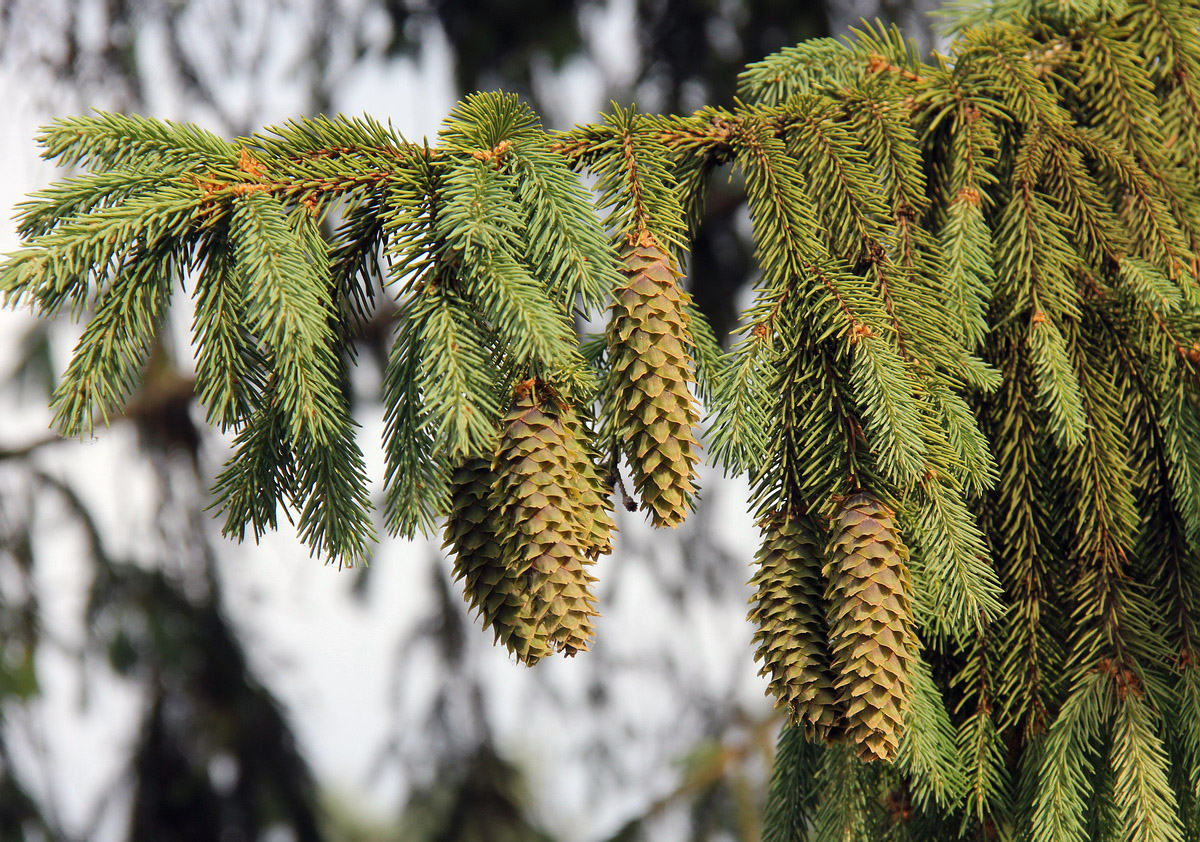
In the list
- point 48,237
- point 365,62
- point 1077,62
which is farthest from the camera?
point 365,62

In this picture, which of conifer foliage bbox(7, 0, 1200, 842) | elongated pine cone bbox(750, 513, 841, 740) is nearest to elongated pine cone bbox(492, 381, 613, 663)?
conifer foliage bbox(7, 0, 1200, 842)

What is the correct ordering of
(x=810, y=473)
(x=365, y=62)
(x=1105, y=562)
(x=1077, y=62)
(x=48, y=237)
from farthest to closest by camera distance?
1. (x=365, y=62)
2. (x=1077, y=62)
3. (x=1105, y=562)
4. (x=810, y=473)
5. (x=48, y=237)

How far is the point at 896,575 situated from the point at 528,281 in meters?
0.40

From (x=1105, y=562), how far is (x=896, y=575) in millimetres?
329

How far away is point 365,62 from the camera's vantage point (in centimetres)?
340

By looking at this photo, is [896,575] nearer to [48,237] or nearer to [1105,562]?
[1105,562]

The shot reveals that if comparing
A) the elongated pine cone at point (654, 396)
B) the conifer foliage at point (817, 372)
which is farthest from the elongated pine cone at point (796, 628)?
the elongated pine cone at point (654, 396)

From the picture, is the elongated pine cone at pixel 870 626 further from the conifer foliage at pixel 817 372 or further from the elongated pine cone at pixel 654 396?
the elongated pine cone at pixel 654 396

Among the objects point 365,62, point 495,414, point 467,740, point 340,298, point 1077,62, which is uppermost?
point 365,62

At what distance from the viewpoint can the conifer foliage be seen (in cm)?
81

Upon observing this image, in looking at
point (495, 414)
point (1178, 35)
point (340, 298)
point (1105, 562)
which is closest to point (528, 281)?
point (495, 414)

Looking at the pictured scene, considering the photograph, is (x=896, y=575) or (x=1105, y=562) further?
(x=1105, y=562)

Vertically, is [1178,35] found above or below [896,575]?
above

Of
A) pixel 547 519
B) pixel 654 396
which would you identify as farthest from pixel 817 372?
pixel 547 519
